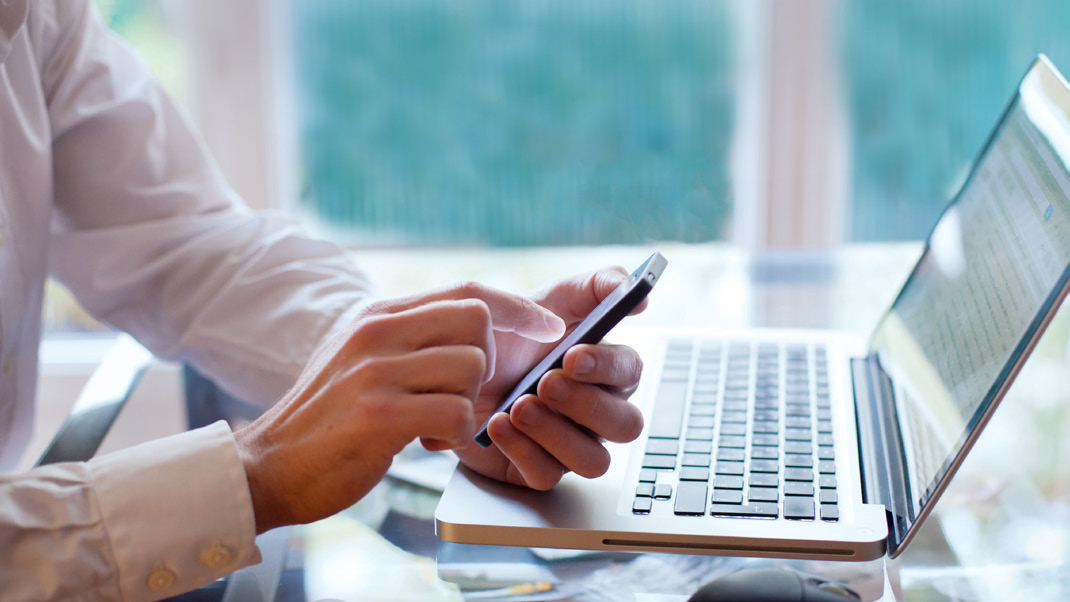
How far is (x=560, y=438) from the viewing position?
55cm

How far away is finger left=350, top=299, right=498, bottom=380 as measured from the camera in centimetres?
50

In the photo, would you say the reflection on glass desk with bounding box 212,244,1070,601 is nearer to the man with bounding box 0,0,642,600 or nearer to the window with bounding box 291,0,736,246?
the man with bounding box 0,0,642,600

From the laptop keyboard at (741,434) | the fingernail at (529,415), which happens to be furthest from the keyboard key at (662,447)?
the fingernail at (529,415)

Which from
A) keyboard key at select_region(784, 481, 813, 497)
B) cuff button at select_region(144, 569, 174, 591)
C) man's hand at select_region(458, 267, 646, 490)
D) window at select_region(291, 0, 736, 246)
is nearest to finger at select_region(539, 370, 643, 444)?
man's hand at select_region(458, 267, 646, 490)

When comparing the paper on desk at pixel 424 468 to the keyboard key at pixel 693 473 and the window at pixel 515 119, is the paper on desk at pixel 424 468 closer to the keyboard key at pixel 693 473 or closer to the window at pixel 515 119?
the keyboard key at pixel 693 473

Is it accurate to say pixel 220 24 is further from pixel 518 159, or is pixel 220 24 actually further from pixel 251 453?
pixel 251 453

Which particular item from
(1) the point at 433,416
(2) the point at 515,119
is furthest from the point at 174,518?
(2) the point at 515,119

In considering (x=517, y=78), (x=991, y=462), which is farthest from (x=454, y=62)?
(x=991, y=462)

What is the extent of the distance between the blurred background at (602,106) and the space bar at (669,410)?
93 centimetres

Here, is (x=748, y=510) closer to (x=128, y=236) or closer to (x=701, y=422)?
(x=701, y=422)

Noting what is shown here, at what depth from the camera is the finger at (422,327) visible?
1.64 ft

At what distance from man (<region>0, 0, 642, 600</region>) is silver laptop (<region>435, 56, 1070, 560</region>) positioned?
0.04 metres

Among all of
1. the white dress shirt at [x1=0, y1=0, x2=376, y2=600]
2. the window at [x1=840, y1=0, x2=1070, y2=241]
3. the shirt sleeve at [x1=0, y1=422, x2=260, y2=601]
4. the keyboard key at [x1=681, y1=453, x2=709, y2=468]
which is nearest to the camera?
the shirt sleeve at [x1=0, y1=422, x2=260, y2=601]

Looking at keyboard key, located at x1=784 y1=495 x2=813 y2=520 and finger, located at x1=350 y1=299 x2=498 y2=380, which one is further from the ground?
finger, located at x1=350 y1=299 x2=498 y2=380
